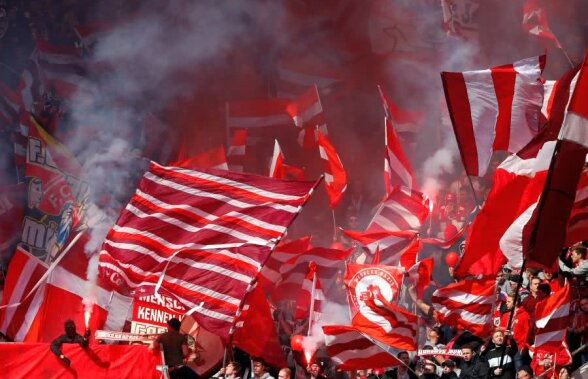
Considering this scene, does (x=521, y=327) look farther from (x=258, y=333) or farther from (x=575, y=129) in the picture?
(x=575, y=129)

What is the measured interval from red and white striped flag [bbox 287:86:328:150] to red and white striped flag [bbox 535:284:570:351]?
Answer: 284 inches

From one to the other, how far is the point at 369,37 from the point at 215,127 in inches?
124

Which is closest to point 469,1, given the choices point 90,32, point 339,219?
point 339,219

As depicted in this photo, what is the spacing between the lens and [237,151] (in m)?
16.0

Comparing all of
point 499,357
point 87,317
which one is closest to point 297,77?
point 87,317

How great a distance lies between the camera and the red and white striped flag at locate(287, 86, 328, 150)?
16016 millimetres

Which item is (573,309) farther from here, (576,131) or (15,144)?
(15,144)

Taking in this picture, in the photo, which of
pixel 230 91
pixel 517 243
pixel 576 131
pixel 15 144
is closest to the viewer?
pixel 576 131

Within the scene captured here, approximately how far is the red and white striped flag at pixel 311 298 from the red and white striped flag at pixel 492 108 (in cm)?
260

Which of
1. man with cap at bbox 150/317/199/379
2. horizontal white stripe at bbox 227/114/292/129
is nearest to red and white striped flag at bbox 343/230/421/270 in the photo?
man with cap at bbox 150/317/199/379

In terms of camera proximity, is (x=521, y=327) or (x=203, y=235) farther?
(x=521, y=327)

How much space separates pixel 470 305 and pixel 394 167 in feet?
11.1

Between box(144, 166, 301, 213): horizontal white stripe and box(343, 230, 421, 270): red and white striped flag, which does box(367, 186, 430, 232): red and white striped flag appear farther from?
box(144, 166, 301, 213): horizontal white stripe

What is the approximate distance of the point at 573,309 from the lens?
9.56 metres
